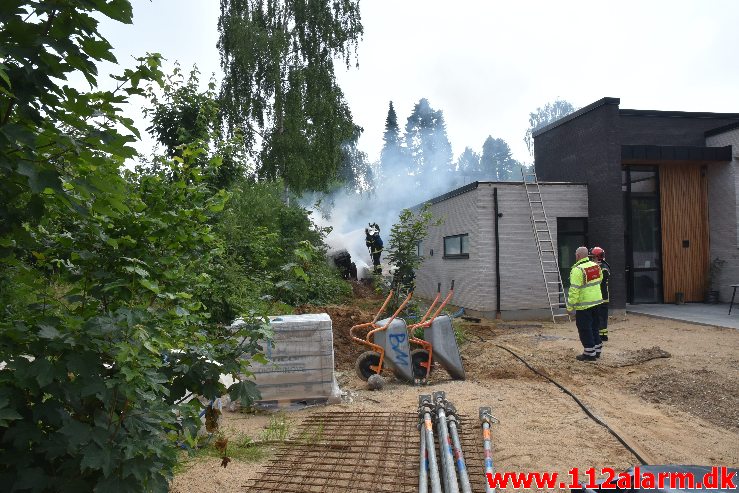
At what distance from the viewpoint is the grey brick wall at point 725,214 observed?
1507 centimetres

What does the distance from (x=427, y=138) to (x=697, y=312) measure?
60.1m

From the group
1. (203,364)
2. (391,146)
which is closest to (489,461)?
(203,364)

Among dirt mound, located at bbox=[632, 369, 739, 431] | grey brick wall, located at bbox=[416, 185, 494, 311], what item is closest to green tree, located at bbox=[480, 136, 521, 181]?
grey brick wall, located at bbox=[416, 185, 494, 311]

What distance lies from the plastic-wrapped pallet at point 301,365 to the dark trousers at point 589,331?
15.6ft

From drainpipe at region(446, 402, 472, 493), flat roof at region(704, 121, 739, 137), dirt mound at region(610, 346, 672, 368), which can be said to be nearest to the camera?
drainpipe at region(446, 402, 472, 493)

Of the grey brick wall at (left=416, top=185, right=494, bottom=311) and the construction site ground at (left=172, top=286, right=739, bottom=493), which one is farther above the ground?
the grey brick wall at (left=416, top=185, right=494, bottom=311)

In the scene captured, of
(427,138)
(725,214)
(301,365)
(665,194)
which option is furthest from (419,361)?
(427,138)

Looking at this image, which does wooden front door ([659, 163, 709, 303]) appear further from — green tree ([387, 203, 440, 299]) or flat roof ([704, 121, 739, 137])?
green tree ([387, 203, 440, 299])

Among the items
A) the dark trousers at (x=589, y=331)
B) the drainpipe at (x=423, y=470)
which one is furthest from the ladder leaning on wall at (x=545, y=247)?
the drainpipe at (x=423, y=470)

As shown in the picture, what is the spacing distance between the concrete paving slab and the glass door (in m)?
0.58

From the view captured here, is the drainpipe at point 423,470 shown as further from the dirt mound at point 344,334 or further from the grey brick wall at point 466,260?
the grey brick wall at point 466,260

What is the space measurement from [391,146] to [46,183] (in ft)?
226

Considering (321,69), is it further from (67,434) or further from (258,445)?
(67,434)

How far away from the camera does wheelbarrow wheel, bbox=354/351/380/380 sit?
7875 millimetres
